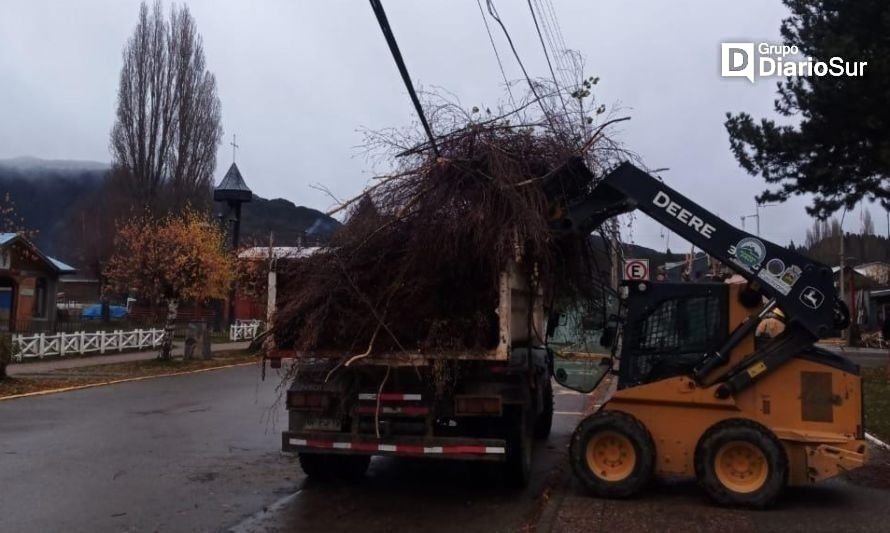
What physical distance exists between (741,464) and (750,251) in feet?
6.36

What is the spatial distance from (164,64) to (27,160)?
72.7 metres

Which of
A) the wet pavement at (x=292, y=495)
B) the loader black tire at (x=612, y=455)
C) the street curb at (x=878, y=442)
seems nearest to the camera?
the wet pavement at (x=292, y=495)

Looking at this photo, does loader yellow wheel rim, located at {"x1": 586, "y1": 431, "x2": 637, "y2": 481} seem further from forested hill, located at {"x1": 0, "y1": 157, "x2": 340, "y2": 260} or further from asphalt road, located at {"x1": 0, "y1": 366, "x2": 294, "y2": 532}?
forested hill, located at {"x1": 0, "y1": 157, "x2": 340, "y2": 260}

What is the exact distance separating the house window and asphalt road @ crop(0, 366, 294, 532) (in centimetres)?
2139

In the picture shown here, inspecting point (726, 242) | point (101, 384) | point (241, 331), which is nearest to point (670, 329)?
point (726, 242)

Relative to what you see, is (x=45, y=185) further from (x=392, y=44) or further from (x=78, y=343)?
(x=392, y=44)

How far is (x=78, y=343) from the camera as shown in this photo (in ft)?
89.4

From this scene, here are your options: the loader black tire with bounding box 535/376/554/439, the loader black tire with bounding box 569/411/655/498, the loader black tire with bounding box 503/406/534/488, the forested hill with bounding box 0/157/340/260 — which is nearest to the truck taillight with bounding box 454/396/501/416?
the loader black tire with bounding box 503/406/534/488

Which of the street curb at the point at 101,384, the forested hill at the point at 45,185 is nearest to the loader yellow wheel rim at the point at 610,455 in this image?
the street curb at the point at 101,384

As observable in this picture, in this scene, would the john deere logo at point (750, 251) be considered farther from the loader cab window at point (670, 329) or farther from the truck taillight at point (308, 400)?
the truck taillight at point (308, 400)

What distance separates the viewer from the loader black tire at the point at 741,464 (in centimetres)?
700

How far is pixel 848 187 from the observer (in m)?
18.3

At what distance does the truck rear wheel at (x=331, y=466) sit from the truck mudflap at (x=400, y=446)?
87 cm

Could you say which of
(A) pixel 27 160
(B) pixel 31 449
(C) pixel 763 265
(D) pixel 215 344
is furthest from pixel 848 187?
(A) pixel 27 160
